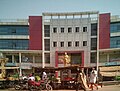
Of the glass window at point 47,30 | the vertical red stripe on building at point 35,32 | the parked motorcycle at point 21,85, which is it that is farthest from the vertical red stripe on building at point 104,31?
the parked motorcycle at point 21,85

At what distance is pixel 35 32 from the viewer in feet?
145

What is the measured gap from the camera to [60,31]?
4375 cm

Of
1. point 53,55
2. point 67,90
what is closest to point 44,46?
point 53,55

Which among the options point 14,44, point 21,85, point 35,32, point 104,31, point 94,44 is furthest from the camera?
point 14,44

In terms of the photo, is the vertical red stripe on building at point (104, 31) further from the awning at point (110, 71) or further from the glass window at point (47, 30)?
the glass window at point (47, 30)

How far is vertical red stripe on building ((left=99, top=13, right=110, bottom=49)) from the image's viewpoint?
138 feet

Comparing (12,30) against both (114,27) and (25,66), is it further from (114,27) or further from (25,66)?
(114,27)

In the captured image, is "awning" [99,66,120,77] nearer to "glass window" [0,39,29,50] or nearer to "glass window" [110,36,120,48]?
"glass window" [110,36,120,48]

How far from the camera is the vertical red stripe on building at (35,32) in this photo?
144 feet

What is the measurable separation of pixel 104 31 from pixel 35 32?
13.5 metres

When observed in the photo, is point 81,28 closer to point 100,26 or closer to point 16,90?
point 100,26

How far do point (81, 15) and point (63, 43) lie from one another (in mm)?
6482

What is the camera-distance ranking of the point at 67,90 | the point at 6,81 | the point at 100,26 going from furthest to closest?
the point at 100,26 → the point at 6,81 → the point at 67,90

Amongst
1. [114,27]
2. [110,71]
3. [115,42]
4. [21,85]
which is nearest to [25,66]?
[110,71]
